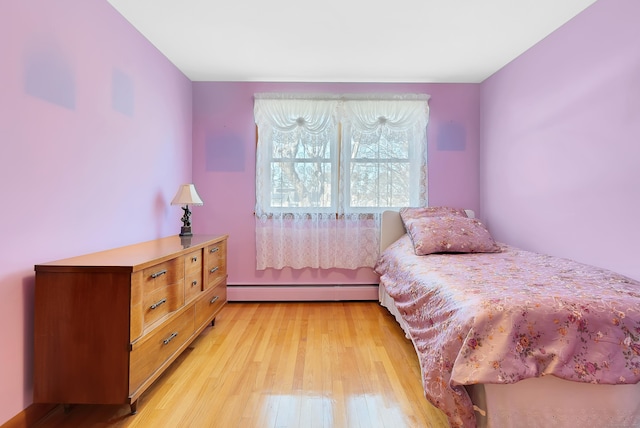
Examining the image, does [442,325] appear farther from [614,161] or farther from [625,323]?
[614,161]

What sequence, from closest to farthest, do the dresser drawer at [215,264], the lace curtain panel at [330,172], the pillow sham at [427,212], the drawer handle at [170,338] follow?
the drawer handle at [170,338], the dresser drawer at [215,264], the pillow sham at [427,212], the lace curtain panel at [330,172]

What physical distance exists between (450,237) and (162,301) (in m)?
2.14

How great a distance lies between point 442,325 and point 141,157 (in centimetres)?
234

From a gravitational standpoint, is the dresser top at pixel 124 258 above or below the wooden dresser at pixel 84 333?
above

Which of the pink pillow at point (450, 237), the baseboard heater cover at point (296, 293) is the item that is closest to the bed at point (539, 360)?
the pink pillow at point (450, 237)

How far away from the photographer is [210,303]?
2523mm

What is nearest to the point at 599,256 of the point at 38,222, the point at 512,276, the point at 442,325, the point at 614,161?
the point at 614,161

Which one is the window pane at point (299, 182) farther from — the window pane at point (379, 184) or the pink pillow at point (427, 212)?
the pink pillow at point (427, 212)

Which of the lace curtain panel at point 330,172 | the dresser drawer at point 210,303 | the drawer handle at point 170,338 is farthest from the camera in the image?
the lace curtain panel at point 330,172

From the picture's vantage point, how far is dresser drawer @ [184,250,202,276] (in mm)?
2077

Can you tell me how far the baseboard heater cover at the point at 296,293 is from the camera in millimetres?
3404

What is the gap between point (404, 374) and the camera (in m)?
1.96

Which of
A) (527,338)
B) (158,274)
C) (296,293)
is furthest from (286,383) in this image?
(296,293)

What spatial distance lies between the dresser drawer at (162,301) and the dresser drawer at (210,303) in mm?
323
